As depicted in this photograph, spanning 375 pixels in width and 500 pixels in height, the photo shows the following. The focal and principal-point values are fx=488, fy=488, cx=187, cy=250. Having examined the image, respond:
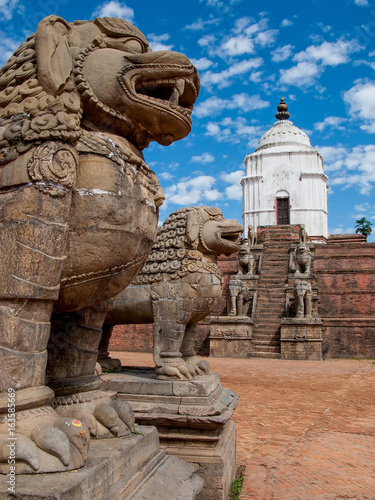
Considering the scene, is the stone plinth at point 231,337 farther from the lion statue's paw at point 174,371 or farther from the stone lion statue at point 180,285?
the lion statue's paw at point 174,371

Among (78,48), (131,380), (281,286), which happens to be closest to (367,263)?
(281,286)

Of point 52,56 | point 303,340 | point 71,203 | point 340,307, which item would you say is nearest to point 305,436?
point 71,203

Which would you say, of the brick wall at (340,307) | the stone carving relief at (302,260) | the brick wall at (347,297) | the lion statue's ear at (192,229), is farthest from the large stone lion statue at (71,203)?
the stone carving relief at (302,260)

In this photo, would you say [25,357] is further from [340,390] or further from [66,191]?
[340,390]

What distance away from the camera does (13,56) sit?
2.85 metres

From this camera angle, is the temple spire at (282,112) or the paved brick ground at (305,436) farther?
the temple spire at (282,112)

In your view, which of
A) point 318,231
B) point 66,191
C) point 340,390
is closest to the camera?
point 66,191

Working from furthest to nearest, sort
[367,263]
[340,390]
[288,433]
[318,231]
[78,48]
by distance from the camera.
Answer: [318,231], [367,263], [340,390], [288,433], [78,48]

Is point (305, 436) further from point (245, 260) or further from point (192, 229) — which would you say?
point (245, 260)

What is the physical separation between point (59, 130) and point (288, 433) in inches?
220

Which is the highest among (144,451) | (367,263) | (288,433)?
(367,263)

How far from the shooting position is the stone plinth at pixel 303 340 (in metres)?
18.1

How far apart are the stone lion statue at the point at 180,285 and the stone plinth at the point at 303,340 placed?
43.6ft

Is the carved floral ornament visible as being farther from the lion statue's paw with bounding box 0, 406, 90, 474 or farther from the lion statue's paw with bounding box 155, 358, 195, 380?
the lion statue's paw with bounding box 155, 358, 195, 380
